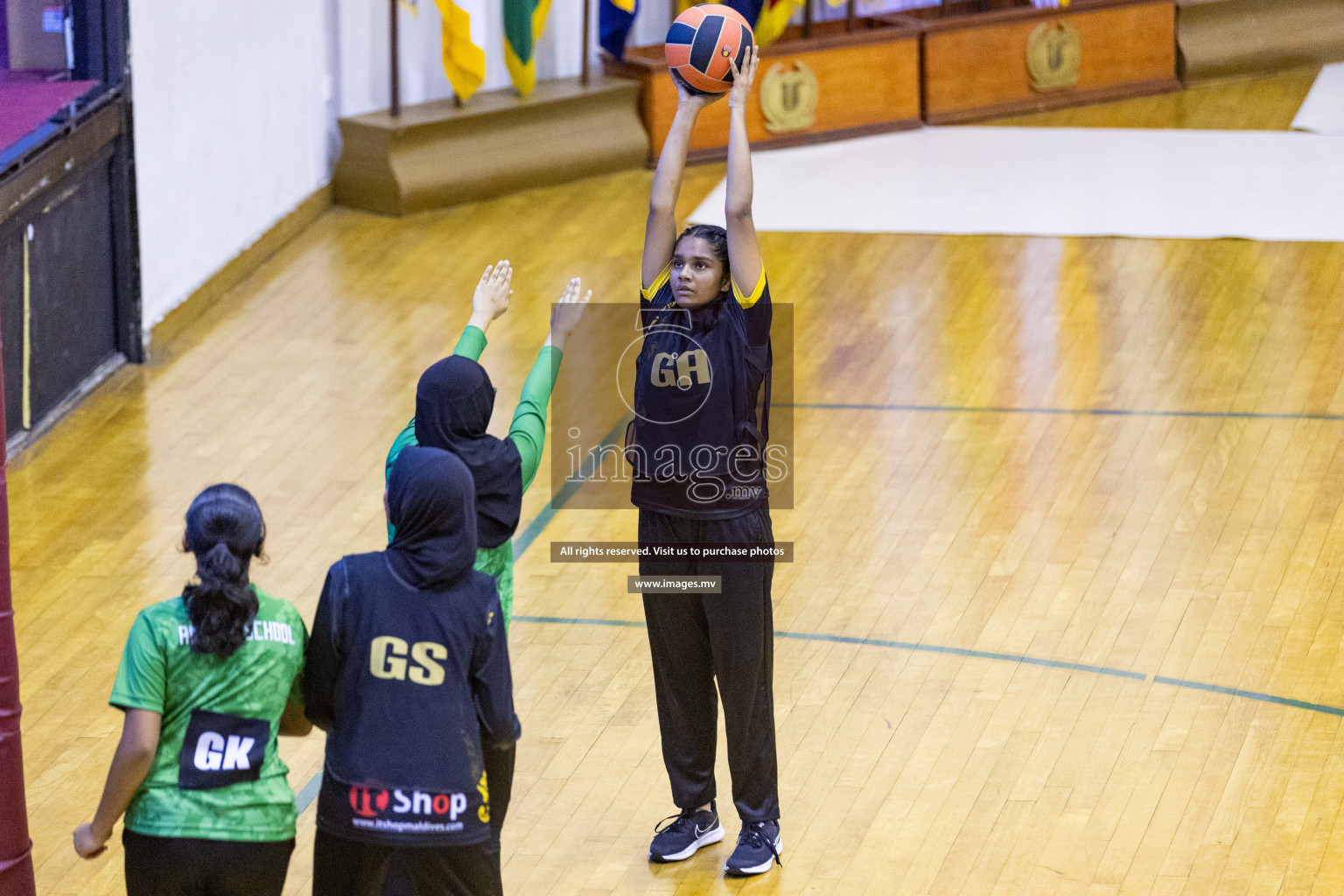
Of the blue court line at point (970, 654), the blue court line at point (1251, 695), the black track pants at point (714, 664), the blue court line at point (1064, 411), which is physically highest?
the black track pants at point (714, 664)

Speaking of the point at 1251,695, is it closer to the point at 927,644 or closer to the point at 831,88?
the point at 927,644

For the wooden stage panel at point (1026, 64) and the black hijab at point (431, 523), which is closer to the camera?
the black hijab at point (431, 523)

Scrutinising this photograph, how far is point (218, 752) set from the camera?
2953 millimetres

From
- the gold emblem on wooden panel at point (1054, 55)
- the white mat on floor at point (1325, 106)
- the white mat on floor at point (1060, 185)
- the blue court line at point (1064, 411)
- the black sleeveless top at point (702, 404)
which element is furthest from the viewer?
the gold emblem on wooden panel at point (1054, 55)

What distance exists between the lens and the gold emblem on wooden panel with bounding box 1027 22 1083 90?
11.4 meters

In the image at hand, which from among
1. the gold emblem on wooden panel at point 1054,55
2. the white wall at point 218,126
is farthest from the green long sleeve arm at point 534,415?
the gold emblem on wooden panel at point 1054,55

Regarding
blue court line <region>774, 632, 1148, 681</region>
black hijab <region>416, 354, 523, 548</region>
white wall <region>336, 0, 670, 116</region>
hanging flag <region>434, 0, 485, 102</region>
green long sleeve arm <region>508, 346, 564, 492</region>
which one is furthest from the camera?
white wall <region>336, 0, 670, 116</region>

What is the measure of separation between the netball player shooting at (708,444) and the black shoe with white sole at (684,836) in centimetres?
19

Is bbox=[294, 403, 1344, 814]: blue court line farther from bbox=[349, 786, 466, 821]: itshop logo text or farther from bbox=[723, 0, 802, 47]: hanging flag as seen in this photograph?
bbox=[723, 0, 802, 47]: hanging flag

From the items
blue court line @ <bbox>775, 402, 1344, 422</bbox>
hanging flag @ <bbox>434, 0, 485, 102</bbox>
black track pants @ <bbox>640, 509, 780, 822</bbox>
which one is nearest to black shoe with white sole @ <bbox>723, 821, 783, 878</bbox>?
black track pants @ <bbox>640, 509, 780, 822</bbox>

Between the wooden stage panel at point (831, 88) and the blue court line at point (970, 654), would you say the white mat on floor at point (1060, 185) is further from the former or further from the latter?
the blue court line at point (970, 654)

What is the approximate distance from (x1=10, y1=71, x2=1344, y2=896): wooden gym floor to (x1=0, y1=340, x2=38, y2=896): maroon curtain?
2.76ft

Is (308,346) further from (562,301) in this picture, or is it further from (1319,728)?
(1319,728)

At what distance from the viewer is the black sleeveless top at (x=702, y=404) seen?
3.77m
